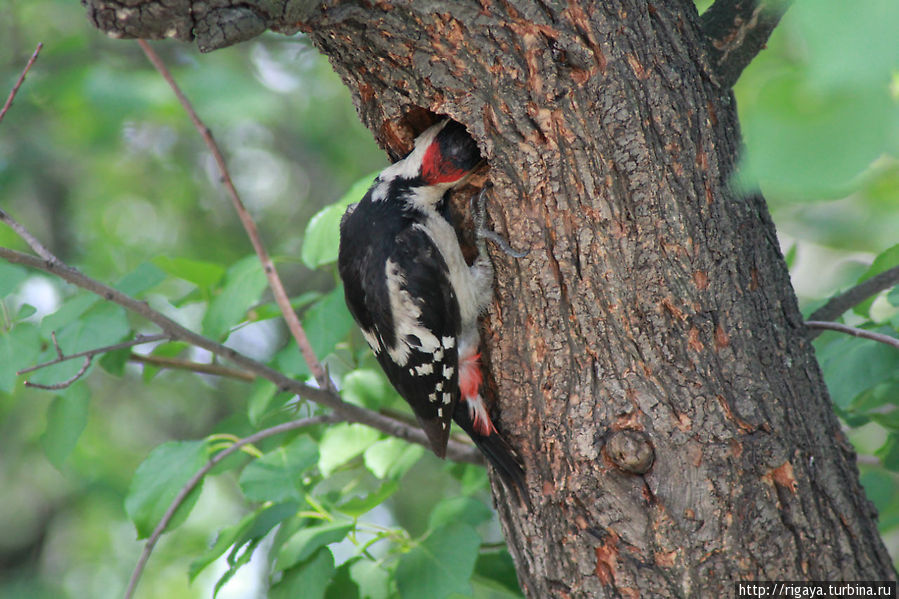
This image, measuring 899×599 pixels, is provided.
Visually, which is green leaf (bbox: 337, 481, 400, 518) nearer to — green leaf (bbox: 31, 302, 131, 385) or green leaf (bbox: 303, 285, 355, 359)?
green leaf (bbox: 303, 285, 355, 359)

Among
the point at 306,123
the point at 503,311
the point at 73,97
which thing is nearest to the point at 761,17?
the point at 503,311

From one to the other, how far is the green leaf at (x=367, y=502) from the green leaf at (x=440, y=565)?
18cm

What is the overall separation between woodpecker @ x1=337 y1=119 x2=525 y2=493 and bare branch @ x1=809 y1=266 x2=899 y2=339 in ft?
3.06

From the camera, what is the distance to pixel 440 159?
6.95 ft

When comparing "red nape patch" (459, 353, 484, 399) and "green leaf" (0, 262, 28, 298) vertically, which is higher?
"red nape patch" (459, 353, 484, 399)

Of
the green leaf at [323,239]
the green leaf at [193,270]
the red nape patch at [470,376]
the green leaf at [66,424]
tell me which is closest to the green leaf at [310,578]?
the red nape patch at [470,376]

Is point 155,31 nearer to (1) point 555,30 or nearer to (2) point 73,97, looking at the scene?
(1) point 555,30

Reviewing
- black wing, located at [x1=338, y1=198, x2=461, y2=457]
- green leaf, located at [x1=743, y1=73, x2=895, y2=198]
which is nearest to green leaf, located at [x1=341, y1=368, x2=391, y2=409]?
black wing, located at [x1=338, y1=198, x2=461, y2=457]

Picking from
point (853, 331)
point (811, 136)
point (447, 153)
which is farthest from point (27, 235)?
point (853, 331)

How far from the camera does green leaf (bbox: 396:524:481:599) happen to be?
1.71 metres

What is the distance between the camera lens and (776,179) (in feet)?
1.70

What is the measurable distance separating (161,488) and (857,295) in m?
1.85

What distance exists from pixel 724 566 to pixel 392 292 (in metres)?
1.22

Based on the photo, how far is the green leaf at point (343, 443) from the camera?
217 centimetres
